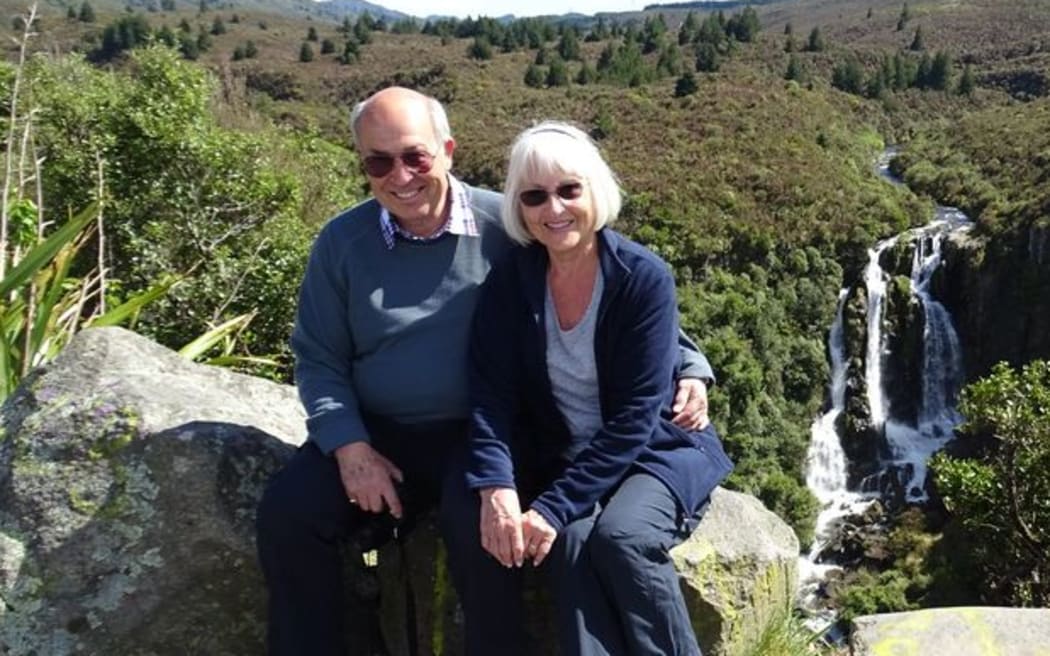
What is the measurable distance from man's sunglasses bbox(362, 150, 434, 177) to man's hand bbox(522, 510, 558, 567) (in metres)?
1.17

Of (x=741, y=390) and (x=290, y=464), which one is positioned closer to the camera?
(x=290, y=464)

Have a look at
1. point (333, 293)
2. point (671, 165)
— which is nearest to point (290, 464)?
point (333, 293)

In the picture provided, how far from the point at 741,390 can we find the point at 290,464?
34.8 meters

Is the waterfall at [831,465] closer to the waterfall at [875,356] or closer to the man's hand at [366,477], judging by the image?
the waterfall at [875,356]

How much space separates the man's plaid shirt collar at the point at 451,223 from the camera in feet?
10.5

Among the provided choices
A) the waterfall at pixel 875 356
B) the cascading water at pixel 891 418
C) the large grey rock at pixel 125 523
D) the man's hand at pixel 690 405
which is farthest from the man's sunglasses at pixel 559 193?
the waterfall at pixel 875 356

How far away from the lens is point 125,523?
3131mm

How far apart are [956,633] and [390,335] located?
8.94 feet

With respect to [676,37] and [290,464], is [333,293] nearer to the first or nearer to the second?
[290,464]

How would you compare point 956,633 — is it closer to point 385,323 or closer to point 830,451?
point 385,323

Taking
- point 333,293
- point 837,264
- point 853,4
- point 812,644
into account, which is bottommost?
point 837,264

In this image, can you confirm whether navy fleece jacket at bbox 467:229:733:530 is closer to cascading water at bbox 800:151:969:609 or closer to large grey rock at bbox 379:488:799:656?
large grey rock at bbox 379:488:799:656

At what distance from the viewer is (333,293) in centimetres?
319

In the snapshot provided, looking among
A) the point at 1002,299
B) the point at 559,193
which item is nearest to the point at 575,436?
the point at 559,193
